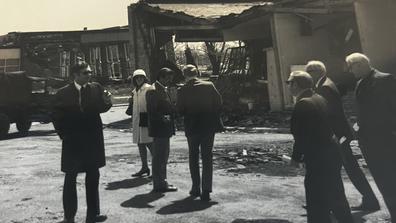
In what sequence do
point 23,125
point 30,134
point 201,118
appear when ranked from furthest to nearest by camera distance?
point 30,134
point 23,125
point 201,118

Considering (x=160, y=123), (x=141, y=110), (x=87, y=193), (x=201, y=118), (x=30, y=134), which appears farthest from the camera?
(x=30, y=134)

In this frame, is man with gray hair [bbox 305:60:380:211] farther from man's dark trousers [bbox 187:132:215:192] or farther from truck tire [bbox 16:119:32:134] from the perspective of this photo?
truck tire [bbox 16:119:32:134]

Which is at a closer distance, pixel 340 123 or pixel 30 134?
pixel 340 123

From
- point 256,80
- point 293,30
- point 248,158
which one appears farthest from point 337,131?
point 256,80

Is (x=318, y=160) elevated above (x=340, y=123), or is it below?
below

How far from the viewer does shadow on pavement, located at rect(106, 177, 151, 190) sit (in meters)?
7.44

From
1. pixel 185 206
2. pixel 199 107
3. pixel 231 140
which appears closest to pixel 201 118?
pixel 199 107

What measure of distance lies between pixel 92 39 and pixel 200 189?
3161 centimetres

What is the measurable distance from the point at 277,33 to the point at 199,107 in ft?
32.7

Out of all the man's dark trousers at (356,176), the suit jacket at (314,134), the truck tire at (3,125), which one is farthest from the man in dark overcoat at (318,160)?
the truck tire at (3,125)

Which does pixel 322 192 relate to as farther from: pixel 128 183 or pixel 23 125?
pixel 23 125

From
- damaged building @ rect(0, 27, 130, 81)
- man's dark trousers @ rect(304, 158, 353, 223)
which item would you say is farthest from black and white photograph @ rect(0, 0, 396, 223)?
damaged building @ rect(0, 27, 130, 81)

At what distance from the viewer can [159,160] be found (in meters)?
6.89

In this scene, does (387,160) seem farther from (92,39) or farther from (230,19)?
(92,39)
